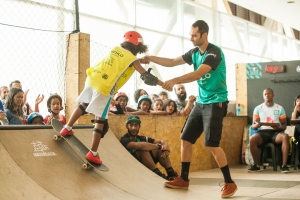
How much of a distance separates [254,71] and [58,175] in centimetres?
628

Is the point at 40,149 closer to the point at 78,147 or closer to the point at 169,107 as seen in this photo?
the point at 78,147

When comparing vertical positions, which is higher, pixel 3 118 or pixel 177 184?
pixel 3 118

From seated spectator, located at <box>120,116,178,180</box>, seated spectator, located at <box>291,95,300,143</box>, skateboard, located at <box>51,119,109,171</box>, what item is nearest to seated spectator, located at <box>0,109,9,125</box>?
skateboard, located at <box>51,119,109,171</box>

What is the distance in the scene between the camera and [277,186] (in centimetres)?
575

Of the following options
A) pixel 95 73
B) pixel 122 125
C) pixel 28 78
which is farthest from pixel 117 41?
pixel 95 73

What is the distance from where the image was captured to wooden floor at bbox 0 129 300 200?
423 cm

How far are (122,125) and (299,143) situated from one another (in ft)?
11.6

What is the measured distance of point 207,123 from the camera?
4.85m

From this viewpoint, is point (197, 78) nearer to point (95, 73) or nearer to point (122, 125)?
point (95, 73)

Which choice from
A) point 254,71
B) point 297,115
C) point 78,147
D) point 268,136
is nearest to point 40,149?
point 78,147

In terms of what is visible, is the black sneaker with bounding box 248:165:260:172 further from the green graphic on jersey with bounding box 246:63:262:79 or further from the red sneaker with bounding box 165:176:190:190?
the red sneaker with bounding box 165:176:190:190

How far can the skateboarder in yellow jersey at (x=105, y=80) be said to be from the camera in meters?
4.92

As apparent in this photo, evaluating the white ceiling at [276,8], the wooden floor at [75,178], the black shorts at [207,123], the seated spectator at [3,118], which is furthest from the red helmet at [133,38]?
the white ceiling at [276,8]

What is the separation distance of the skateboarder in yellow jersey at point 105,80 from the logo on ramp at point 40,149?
26 cm
